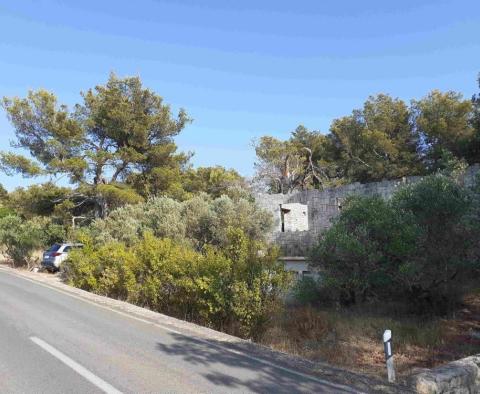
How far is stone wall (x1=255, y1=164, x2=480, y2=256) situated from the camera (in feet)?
68.0

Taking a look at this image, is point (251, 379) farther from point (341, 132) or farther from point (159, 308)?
point (341, 132)

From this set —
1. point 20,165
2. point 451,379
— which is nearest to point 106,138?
point 20,165

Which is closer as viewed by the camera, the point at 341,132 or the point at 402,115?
the point at 402,115

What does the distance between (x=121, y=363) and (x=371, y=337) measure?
6.94 m

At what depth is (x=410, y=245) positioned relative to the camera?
450 inches

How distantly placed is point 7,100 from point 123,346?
102 feet

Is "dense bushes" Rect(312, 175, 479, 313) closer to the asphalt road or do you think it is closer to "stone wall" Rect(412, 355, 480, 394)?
"stone wall" Rect(412, 355, 480, 394)

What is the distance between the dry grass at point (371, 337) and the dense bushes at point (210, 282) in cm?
86

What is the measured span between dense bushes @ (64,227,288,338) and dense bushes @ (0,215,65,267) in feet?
51.9

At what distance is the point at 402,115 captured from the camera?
137ft

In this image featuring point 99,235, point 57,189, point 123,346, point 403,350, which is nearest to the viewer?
point 123,346

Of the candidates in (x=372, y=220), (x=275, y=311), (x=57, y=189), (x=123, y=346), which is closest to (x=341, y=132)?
(x=57, y=189)

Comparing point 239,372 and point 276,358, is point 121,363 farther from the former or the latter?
point 276,358

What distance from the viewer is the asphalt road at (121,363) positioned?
5473 millimetres
